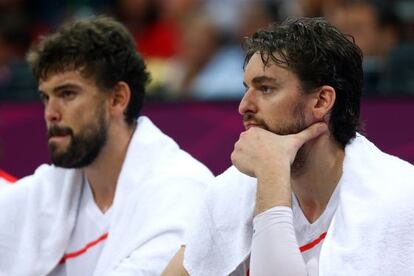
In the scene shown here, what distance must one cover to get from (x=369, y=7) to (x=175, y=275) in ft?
11.4

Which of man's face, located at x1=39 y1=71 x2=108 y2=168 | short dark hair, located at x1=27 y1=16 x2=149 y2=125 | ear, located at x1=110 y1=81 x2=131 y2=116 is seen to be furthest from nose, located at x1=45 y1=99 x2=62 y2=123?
ear, located at x1=110 y1=81 x2=131 y2=116

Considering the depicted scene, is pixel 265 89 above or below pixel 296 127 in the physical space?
above

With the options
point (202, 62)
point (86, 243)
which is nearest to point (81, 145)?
point (86, 243)

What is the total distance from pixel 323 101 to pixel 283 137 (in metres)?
0.19

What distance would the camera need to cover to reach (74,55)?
4.64 metres

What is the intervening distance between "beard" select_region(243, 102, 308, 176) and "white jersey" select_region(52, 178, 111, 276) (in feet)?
4.03

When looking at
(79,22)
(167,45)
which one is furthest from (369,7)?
(79,22)

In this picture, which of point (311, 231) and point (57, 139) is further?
point (57, 139)

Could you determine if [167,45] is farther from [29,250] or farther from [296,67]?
[296,67]

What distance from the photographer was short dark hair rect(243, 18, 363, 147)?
11.8 feet

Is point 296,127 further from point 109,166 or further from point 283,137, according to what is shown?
point 109,166

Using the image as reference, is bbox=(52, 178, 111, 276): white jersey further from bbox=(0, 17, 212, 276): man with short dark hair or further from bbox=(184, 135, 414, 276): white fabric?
bbox=(184, 135, 414, 276): white fabric

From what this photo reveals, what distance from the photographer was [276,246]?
3.42 metres

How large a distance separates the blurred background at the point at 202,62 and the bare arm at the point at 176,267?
2.06 meters
